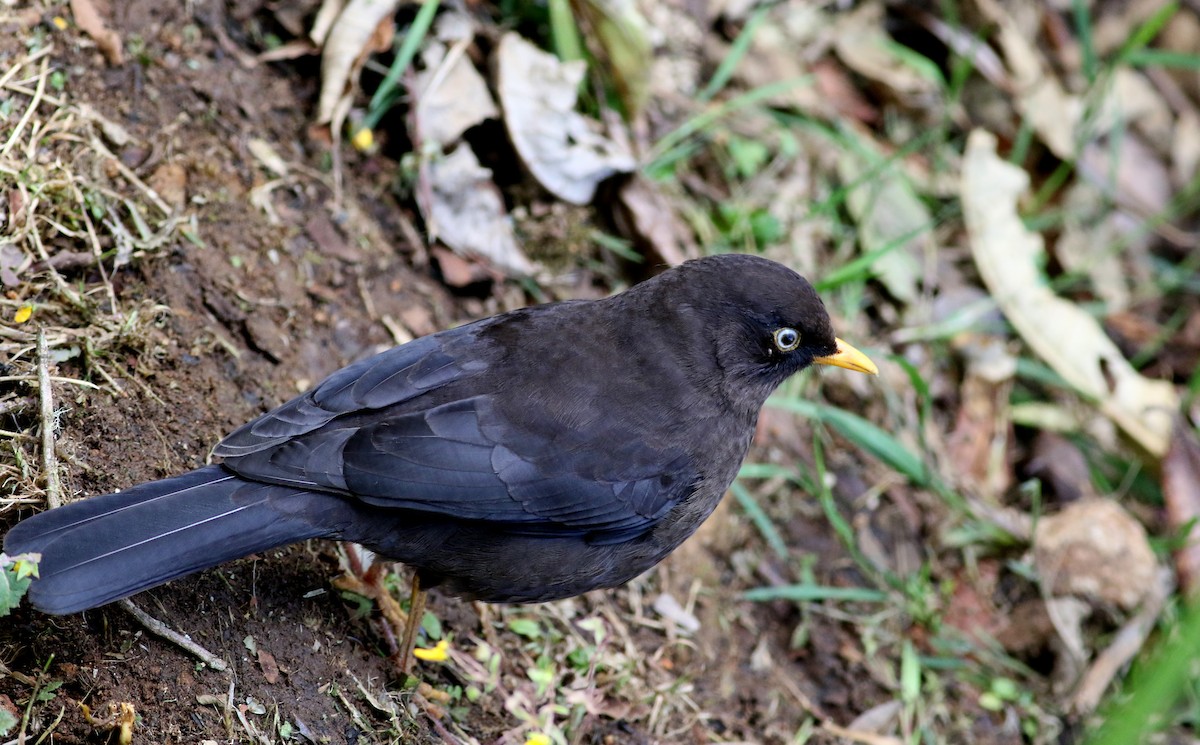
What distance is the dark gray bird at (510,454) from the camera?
319 cm

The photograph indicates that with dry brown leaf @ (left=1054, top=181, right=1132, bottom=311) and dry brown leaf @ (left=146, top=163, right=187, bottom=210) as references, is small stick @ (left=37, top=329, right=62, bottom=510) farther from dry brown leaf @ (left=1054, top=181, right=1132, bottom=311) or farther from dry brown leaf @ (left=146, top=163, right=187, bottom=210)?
dry brown leaf @ (left=1054, top=181, right=1132, bottom=311)

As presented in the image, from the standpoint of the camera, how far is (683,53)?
21.5ft

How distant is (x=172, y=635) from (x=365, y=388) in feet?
3.14

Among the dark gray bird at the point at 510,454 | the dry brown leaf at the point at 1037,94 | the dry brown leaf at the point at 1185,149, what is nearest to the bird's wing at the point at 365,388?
the dark gray bird at the point at 510,454

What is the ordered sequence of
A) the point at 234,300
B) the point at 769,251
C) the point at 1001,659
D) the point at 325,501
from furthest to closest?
the point at 769,251
the point at 1001,659
the point at 234,300
the point at 325,501

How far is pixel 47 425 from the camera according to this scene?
3.40 meters

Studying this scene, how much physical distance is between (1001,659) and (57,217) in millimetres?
4465

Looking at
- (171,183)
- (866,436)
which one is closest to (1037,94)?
(866,436)

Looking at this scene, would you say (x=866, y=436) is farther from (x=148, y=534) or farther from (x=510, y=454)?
(x=148, y=534)

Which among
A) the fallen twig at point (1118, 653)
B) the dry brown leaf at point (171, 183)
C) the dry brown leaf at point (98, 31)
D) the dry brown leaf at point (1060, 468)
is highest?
the dry brown leaf at point (98, 31)

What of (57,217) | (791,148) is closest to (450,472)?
(57,217)

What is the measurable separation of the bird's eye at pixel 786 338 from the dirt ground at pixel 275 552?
1256 millimetres

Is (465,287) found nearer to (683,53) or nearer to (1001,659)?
(683,53)

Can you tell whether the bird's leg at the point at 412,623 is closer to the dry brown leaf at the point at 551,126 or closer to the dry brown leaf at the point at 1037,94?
the dry brown leaf at the point at 551,126
